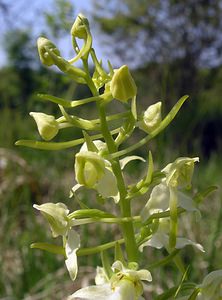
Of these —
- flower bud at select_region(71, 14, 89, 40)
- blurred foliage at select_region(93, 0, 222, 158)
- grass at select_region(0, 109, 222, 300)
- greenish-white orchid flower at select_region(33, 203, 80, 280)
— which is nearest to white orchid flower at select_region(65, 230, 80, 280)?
greenish-white orchid flower at select_region(33, 203, 80, 280)

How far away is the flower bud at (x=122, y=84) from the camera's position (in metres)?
0.98

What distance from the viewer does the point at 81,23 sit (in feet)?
3.59

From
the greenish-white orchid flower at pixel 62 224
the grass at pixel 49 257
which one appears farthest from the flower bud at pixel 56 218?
the grass at pixel 49 257

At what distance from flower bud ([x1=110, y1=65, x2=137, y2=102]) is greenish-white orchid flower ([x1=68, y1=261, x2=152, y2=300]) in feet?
0.94

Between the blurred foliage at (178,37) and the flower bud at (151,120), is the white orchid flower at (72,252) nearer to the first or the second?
the flower bud at (151,120)

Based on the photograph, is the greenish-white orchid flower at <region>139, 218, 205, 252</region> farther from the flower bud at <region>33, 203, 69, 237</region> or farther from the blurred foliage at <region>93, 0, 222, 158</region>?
the blurred foliage at <region>93, 0, 222, 158</region>

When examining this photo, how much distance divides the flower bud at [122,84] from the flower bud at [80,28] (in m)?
0.14

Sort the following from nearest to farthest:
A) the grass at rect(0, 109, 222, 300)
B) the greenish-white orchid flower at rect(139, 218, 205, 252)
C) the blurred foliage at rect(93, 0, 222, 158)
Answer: the greenish-white orchid flower at rect(139, 218, 205, 252), the grass at rect(0, 109, 222, 300), the blurred foliage at rect(93, 0, 222, 158)

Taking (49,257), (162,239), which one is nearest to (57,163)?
(49,257)

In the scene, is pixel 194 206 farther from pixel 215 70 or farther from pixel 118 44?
pixel 118 44

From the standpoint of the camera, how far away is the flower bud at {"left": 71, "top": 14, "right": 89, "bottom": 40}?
1.08 m

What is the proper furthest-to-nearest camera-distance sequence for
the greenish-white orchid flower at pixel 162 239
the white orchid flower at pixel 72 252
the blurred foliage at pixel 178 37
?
the blurred foliage at pixel 178 37 → the greenish-white orchid flower at pixel 162 239 → the white orchid flower at pixel 72 252

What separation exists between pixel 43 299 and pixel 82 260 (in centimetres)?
40

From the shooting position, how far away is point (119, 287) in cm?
99
